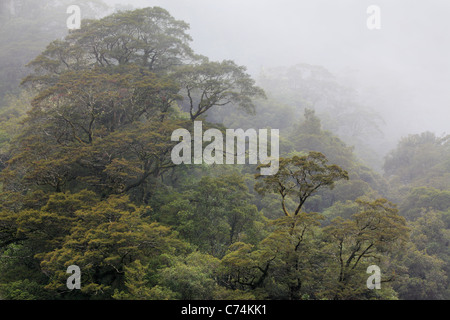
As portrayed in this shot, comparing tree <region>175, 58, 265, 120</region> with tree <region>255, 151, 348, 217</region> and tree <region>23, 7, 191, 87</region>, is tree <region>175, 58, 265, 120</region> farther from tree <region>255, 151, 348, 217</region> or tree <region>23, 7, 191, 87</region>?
tree <region>255, 151, 348, 217</region>

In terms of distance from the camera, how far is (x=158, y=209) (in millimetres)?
14430

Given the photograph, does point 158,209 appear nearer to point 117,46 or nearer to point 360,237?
point 360,237

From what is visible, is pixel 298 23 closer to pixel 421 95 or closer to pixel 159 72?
pixel 421 95

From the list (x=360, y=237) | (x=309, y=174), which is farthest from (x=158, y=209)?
(x=360, y=237)

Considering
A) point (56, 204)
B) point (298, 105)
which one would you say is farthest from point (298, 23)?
point (56, 204)

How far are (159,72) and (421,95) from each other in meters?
83.2

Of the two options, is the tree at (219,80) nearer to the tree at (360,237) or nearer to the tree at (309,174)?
the tree at (309,174)

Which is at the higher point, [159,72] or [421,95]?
[421,95]

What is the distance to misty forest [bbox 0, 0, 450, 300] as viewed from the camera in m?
9.12

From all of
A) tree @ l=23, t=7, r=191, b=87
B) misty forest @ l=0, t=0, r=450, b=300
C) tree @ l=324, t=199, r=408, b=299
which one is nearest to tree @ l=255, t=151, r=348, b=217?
misty forest @ l=0, t=0, r=450, b=300

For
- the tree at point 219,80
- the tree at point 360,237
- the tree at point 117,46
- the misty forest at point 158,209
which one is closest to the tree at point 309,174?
the misty forest at point 158,209

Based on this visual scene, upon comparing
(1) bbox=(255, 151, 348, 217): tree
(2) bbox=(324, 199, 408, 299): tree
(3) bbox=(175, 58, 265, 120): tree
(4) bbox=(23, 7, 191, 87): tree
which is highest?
(4) bbox=(23, 7, 191, 87): tree

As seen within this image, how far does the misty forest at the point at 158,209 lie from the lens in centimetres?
912

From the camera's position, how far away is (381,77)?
279ft
